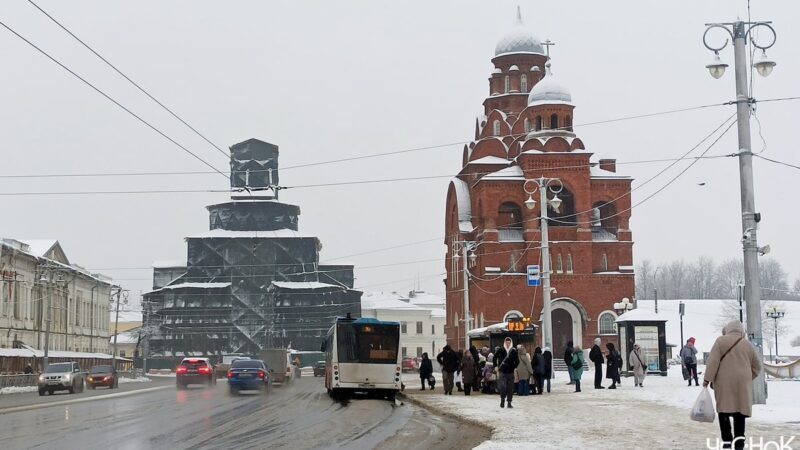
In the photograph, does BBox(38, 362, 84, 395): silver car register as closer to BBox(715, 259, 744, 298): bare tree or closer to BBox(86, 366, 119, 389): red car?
BBox(86, 366, 119, 389): red car

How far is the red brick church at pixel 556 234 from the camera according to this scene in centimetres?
7169

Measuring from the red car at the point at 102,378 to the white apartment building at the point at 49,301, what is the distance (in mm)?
8453

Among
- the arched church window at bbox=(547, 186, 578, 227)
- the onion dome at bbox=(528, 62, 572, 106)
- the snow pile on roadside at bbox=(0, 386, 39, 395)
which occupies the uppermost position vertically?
the onion dome at bbox=(528, 62, 572, 106)

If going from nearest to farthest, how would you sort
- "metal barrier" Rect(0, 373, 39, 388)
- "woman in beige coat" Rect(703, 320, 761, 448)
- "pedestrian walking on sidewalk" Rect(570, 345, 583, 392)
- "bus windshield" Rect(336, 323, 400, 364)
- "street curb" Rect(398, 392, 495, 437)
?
1. "woman in beige coat" Rect(703, 320, 761, 448)
2. "street curb" Rect(398, 392, 495, 437)
3. "pedestrian walking on sidewalk" Rect(570, 345, 583, 392)
4. "bus windshield" Rect(336, 323, 400, 364)
5. "metal barrier" Rect(0, 373, 39, 388)

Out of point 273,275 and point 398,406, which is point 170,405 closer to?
point 398,406

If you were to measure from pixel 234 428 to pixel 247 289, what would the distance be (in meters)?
82.5

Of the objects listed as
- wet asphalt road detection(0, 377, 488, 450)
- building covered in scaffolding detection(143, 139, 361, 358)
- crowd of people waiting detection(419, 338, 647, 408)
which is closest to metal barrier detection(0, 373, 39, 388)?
wet asphalt road detection(0, 377, 488, 450)

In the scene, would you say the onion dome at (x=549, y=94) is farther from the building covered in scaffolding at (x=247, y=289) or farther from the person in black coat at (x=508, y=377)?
the person in black coat at (x=508, y=377)

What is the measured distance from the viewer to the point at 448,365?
32.7m

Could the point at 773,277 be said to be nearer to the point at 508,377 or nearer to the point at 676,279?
the point at 676,279

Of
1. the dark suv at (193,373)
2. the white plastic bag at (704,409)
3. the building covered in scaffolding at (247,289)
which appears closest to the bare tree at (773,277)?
the building covered in scaffolding at (247,289)

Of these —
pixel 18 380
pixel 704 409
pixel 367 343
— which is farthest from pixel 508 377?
pixel 18 380

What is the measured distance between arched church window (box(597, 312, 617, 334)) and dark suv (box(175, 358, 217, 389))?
29.9m

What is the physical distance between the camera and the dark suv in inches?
2009
